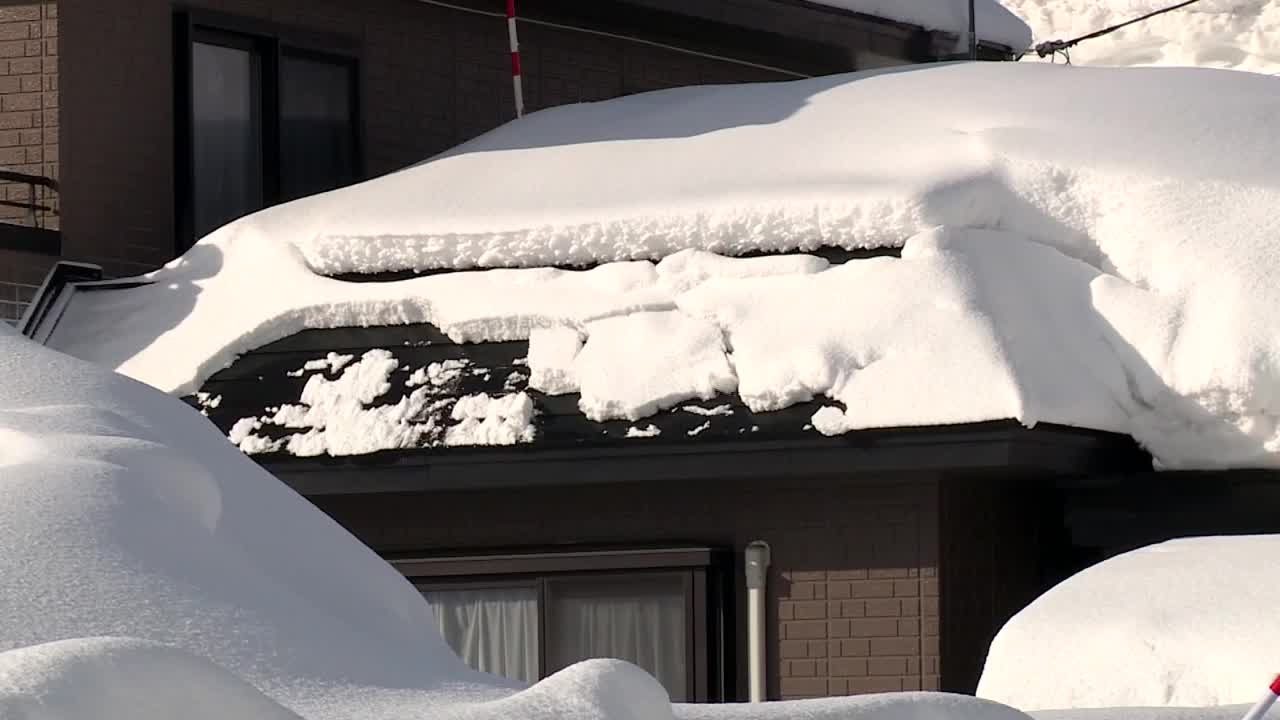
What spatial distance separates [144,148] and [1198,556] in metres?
6.97

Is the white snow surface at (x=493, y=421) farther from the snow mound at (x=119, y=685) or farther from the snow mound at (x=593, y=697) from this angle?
the snow mound at (x=119, y=685)

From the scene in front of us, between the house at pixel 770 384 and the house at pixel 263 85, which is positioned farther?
the house at pixel 263 85

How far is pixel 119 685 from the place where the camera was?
329cm

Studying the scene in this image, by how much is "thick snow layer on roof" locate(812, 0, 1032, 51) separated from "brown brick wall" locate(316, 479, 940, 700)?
690 centimetres

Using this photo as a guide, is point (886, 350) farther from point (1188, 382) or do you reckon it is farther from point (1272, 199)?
point (1272, 199)

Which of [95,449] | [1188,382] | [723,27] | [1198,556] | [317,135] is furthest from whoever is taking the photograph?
[723,27]

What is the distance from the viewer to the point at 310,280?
11.7 metres

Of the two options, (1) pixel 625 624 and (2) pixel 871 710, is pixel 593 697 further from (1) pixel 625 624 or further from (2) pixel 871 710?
(1) pixel 625 624

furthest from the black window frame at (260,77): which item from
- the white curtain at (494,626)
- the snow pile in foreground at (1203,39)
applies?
the snow pile in foreground at (1203,39)

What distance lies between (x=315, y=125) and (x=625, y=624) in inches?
192

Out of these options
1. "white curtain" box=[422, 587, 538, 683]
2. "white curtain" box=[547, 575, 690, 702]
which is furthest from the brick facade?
"white curtain" box=[547, 575, 690, 702]

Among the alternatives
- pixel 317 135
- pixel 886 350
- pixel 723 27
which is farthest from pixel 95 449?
pixel 723 27

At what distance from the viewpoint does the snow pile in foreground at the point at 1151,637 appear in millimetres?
7648

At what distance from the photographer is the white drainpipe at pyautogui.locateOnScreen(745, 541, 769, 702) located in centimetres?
1041
